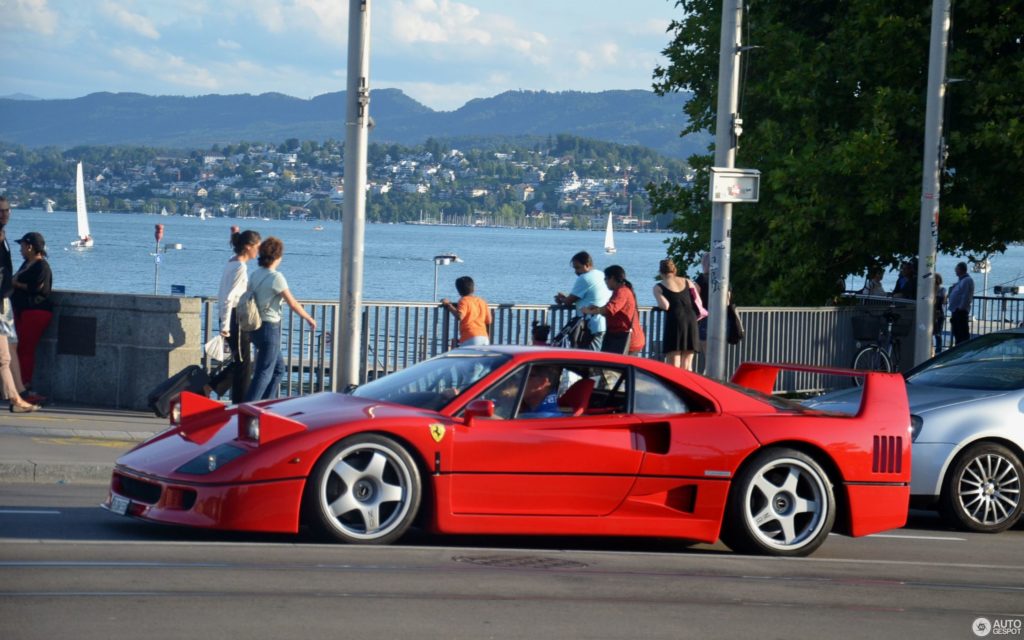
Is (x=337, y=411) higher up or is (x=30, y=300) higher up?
(x=30, y=300)

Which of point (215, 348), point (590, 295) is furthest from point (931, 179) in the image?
point (215, 348)

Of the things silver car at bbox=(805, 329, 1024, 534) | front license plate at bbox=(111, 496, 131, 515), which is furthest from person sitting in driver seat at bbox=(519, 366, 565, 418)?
silver car at bbox=(805, 329, 1024, 534)

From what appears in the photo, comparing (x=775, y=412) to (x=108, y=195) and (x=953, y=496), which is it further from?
(x=108, y=195)

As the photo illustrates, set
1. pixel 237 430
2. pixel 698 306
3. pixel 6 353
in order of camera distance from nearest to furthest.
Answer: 1. pixel 237 430
2. pixel 6 353
3. pixel 698 306

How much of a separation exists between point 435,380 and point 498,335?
865 centimetres

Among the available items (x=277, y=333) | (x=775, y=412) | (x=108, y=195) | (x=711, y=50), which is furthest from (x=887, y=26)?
(x=108, y=195)

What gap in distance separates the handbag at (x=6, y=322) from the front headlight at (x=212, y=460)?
709 cm

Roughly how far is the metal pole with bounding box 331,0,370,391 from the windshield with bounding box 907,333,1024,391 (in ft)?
17.1

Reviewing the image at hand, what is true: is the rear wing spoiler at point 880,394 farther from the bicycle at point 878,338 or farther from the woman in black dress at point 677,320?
the bicycle at point 878,338

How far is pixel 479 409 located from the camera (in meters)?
9.04

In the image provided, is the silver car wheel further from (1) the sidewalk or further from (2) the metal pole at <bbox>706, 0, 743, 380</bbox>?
(2) the metal pole at <bbox>706, 0, 743, 380</bbox>

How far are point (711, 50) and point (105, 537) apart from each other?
20.6 m

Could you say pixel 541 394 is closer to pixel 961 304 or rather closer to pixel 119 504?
pixel 119 504

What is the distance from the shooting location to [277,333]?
14734 millimetres
